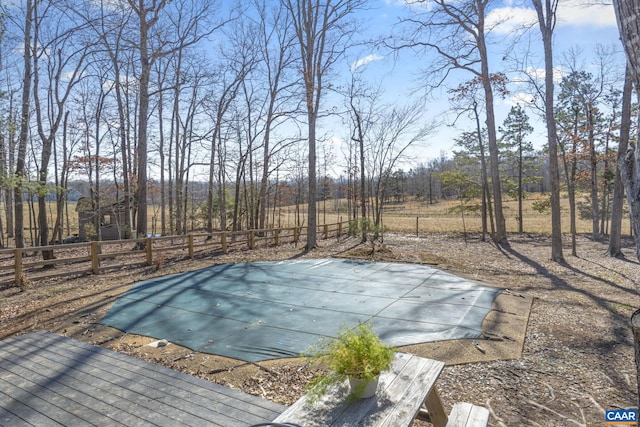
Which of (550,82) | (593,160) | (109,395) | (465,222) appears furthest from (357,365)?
(465,222)

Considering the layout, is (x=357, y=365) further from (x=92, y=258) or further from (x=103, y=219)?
(x=103, y=219)

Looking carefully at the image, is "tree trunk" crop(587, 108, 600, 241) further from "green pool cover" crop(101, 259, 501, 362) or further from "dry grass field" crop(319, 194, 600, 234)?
"green pool cover" crop(101, 259, 501, 362)

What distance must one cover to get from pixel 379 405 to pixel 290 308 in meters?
3.67

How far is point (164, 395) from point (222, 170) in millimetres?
17144

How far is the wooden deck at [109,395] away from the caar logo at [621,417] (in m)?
2.45

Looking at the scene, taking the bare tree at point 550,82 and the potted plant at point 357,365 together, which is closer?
the potted plant at point 357,365

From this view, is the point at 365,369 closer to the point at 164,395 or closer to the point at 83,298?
the point at 164,395

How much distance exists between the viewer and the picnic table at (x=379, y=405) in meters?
1.60

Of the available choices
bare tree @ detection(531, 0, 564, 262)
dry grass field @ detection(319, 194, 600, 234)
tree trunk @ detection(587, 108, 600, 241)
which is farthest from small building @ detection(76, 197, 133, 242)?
tree trunk @ detection(587, 108, 600, 241)

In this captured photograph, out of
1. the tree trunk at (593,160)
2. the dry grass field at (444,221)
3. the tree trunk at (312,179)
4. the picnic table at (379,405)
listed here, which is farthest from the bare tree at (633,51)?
the tree trunk at (593,160)

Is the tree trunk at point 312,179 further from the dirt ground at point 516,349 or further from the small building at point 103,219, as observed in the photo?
the small building at point 103,219

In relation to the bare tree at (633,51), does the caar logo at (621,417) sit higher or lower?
lower

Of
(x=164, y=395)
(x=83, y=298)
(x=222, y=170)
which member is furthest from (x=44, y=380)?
(x=222, y=170)

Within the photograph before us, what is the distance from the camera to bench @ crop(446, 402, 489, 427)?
6.94 feet
